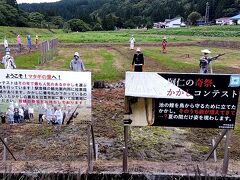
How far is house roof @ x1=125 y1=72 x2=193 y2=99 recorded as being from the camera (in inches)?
238

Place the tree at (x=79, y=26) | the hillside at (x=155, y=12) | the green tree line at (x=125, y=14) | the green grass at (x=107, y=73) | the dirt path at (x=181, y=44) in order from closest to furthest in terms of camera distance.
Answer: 1. the green grass at (x=107, y=73)
2. the dirt path at (x=181, y=44)
3. the green tree line at (x=125, y=14)
4. the tree at (x=79, y=26)
5. the hillside at (x=155, y=12)

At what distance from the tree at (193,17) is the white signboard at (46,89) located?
290 feet

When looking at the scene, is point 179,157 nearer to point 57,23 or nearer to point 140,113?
point 140,113

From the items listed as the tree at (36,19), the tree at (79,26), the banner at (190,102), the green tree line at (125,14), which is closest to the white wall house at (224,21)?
the green tree line at (125,14)

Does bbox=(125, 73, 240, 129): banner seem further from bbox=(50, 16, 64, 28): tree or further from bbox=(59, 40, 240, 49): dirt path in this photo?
bbox=(50, 16, 64, 28): tree

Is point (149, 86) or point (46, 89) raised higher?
point (149, 86)

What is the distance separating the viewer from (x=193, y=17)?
304ft

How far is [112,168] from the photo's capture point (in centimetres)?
686

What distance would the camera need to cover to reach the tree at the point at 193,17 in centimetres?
9152

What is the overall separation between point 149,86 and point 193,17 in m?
90.2

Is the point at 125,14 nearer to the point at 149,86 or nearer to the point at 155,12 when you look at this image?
the point at 155,12

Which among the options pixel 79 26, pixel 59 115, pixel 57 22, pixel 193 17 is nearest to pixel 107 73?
pixel 59 115

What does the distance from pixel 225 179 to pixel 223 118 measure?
1.12 meters

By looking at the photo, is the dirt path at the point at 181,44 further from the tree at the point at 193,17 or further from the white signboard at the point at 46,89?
the tree at the point at 193,17
